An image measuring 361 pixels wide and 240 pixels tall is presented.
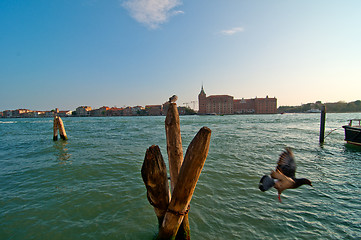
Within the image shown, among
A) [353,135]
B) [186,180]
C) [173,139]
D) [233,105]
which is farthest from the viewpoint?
[233,105]

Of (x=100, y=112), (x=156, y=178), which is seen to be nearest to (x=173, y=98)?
(x=156, y=178)

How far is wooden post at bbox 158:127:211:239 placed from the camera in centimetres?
213

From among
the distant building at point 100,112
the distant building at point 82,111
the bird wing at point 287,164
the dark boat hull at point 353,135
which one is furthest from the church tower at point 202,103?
the bird wing at point 287,164

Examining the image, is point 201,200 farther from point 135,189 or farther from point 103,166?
point 103,166

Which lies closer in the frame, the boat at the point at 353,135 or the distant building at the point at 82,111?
the boat at the point at 353,135

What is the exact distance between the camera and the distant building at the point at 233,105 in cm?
13012

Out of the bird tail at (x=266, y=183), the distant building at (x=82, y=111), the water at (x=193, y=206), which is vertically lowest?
the water at (x=193, y=206)

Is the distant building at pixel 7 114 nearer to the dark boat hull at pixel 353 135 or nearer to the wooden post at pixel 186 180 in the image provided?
the wooden post at pixel 186 180

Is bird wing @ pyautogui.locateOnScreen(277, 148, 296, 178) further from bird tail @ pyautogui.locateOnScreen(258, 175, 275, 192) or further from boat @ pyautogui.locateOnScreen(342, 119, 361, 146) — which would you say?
boat @ pyautogui.locateOnScreen(342, 119, 361, 146)

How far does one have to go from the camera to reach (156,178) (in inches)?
90.7

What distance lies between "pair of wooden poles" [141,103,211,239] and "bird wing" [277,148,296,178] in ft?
4.25

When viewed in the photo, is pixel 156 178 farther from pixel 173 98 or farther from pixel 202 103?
pixel 202 103

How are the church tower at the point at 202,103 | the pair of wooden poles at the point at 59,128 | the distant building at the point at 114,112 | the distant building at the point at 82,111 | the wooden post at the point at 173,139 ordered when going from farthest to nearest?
the distant building at the point at 82,111
the distant building at the point at 114,112
the church tower at the point at 202,103
the pair of wooden poles at the point at 59,128
the wooden post at the point at 173,139

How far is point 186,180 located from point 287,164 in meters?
1.56
